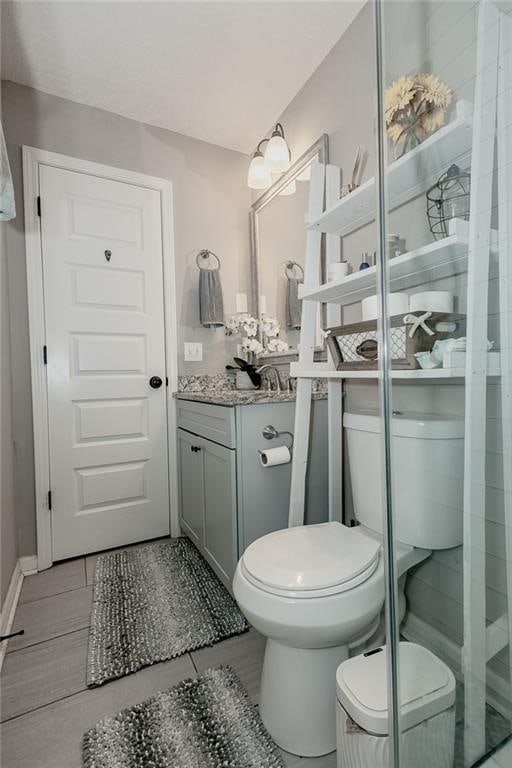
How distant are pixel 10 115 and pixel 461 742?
2.92 meters

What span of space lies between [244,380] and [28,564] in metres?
1.50

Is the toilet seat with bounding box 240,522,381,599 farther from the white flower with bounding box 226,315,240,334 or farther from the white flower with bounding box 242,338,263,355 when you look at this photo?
the white flower with bounding box 226,315,240,334

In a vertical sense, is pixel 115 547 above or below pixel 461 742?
below

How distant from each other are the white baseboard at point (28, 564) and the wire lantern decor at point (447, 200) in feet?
7.48

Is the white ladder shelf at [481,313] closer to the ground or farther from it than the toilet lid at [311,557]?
farther from it

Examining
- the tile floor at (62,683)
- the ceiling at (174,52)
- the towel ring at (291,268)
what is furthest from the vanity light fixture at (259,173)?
the tile floor at (62,683)

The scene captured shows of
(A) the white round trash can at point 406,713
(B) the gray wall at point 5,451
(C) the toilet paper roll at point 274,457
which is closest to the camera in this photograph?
(A) the white round trash can at point 406,713

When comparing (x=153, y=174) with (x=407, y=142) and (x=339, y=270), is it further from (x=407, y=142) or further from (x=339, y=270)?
(x=407, y=142)

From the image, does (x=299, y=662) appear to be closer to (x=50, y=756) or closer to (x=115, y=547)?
(x=50, y=756)

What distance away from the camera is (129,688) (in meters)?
1.11

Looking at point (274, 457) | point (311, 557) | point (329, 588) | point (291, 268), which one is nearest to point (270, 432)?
point (274, 457)

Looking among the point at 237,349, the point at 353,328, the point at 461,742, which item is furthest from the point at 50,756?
the point at 237,349

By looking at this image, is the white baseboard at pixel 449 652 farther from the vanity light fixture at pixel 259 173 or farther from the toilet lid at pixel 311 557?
the vanity light fixture at pixel 259 173

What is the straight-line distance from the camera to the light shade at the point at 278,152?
6.12 feet
